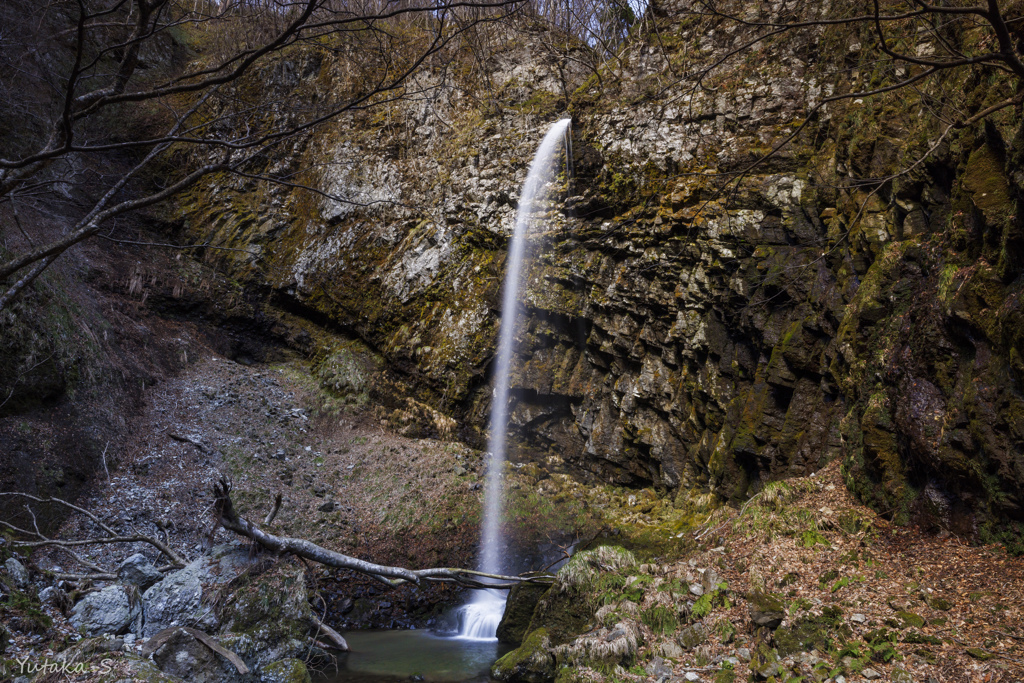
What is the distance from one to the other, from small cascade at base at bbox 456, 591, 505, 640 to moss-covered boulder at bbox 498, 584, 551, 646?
0.31m

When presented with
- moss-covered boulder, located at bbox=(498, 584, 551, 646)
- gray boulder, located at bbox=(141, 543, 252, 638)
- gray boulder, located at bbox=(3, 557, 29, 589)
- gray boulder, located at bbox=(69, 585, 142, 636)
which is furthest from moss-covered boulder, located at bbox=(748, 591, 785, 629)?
gray boulder, located at bbox=(3, 557, 29, 589)

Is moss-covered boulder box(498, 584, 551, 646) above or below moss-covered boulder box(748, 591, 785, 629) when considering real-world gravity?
below

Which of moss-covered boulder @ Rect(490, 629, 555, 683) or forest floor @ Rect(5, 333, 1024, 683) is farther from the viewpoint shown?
moss-covered boulder @ Rect(490, 629, 555, 683)

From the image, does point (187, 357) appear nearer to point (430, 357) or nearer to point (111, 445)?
point (111, 445)

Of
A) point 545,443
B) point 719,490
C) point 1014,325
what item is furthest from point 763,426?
point 545,443

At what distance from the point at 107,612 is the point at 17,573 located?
2.84ft

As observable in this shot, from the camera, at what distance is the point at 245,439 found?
9922 millimetres

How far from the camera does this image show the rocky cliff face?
4742 millimetres

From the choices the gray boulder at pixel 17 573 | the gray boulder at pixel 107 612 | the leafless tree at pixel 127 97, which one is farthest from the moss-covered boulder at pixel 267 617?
the leafless tree at pixel 127 97

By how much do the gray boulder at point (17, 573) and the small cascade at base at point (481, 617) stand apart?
4881 mm

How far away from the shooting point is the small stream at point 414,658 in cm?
557

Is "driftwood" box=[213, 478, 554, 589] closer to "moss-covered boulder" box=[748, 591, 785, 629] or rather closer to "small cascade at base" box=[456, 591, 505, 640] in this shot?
"small cascade at base" box=[456, 591, 505, 640]

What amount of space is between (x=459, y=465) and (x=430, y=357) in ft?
8.84

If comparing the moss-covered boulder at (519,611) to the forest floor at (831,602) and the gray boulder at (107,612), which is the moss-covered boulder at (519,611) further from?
the gray boulder at (107,612)
